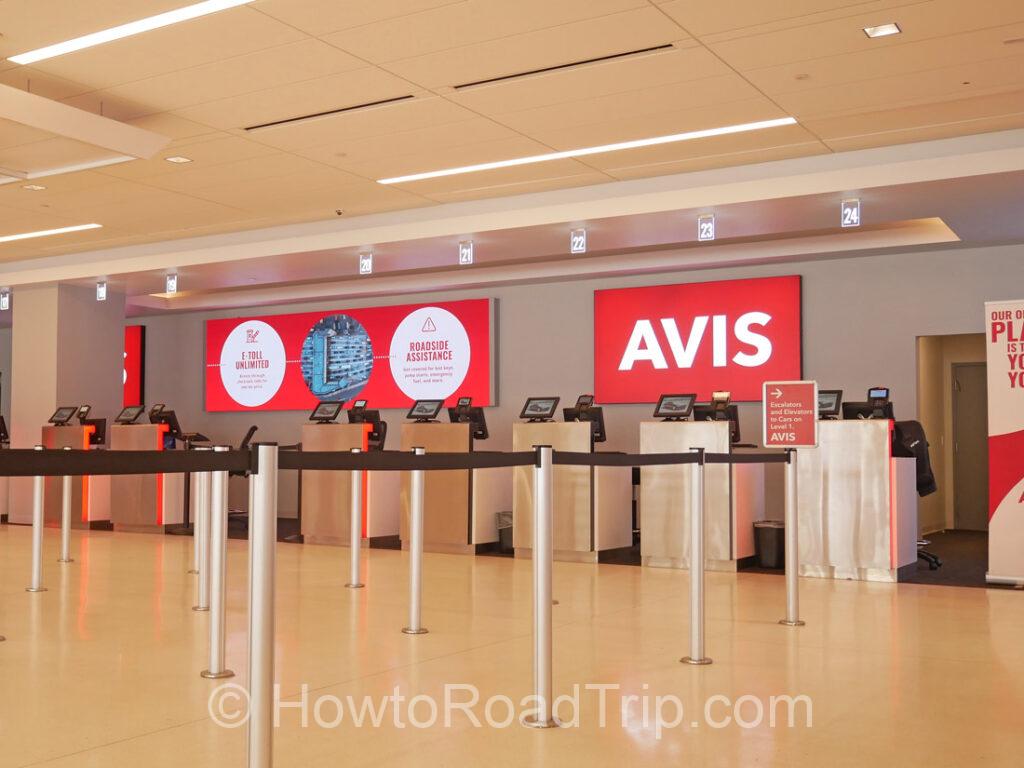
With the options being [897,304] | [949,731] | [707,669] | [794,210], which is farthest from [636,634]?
[897,304]

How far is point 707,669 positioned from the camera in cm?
472

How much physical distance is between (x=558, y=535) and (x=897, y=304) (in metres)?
4.44

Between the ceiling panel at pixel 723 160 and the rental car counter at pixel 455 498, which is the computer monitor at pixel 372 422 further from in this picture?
the ceiling panel at pixel 723 160

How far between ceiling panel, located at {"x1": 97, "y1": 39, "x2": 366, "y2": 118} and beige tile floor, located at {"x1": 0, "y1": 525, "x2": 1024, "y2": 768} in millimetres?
3215

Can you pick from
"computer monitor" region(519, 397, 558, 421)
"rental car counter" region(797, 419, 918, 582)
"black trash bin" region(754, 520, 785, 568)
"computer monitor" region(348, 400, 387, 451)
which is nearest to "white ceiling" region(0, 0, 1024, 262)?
"computer monitor" region(519, 397, 558, 421)

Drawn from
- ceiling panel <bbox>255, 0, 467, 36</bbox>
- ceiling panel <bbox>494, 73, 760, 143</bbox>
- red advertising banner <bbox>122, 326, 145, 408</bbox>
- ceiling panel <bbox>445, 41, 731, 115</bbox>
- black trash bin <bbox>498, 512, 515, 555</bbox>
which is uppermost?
ceiling panel <bbox>255, 0, 467, 36</bbox>

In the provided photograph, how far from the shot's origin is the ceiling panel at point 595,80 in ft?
19.6

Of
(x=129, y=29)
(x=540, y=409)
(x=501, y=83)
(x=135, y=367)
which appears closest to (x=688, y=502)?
(x=540, y=409)

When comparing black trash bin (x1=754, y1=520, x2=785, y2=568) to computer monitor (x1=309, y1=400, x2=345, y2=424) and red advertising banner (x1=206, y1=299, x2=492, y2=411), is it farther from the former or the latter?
red advertising banner (x1=206, y1=299, x2=492, y2=411)

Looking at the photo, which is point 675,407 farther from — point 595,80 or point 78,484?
point 78,484

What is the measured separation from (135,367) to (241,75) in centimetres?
1113

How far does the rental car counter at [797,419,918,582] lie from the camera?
8.06 meters

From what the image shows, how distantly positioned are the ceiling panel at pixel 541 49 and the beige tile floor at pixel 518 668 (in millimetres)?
3222

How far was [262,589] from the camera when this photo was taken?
2.42m
